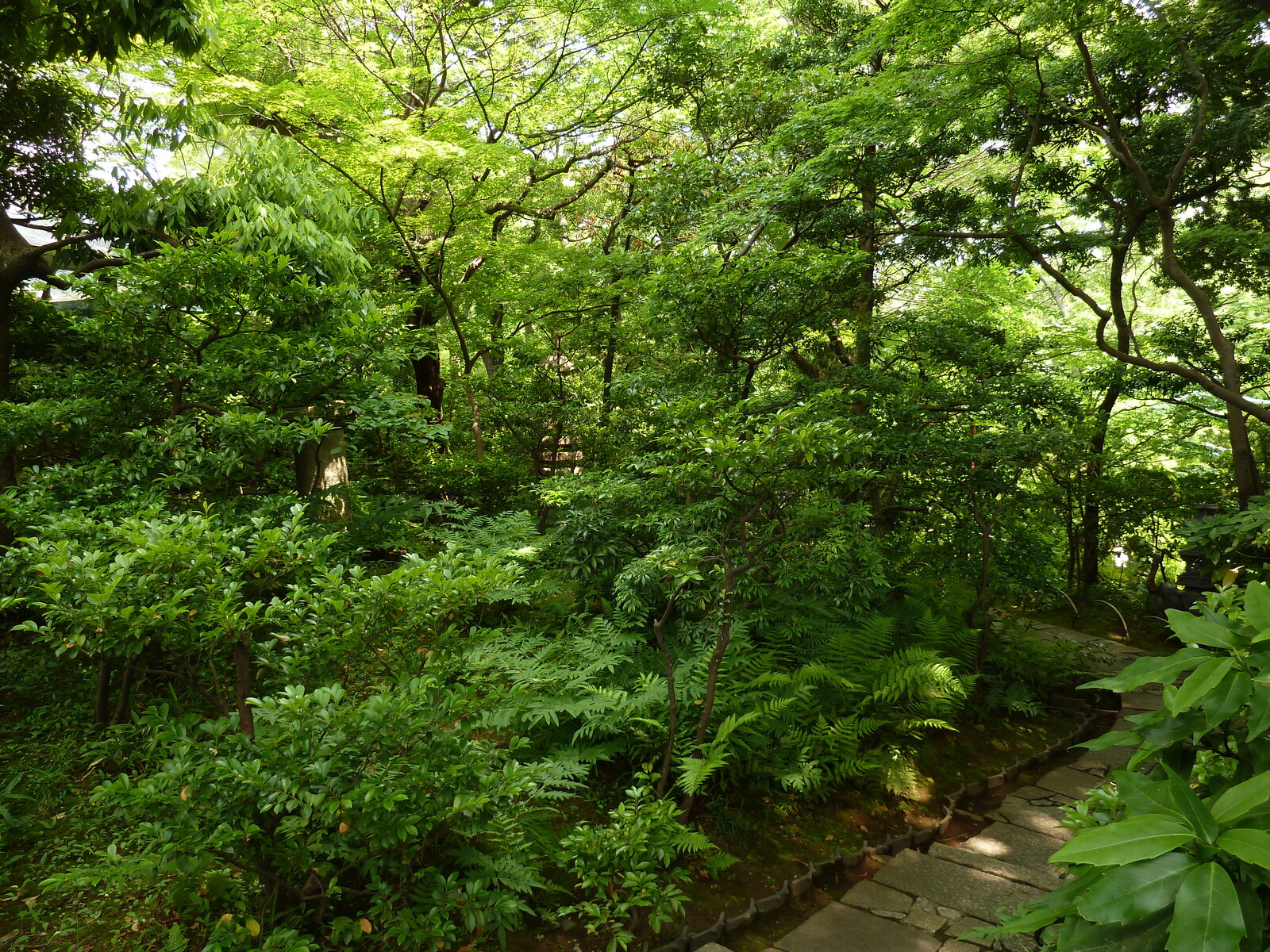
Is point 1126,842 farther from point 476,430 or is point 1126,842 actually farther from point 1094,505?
point 1094,505

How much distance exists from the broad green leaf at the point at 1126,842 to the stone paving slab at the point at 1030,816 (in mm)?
4605

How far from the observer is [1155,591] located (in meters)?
9.42

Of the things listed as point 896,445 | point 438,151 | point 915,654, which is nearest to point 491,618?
point 915,654

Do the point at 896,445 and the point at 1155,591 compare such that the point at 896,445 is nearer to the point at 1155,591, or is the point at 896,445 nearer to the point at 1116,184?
the point at 1116,184

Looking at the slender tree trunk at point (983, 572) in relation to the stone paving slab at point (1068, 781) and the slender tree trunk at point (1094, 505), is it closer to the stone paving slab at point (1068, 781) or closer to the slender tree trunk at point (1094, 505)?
the stone paving slab at point (1068, 781)

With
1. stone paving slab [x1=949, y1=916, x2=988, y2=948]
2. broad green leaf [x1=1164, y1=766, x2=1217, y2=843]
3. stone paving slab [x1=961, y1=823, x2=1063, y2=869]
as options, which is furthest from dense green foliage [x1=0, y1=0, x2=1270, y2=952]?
stone paving slab [x1=949, y1=916, x2=988, y2=948]

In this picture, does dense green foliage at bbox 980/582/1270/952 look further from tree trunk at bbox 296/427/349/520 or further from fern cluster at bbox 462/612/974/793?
tree trunk at bbox 296/427/349/520

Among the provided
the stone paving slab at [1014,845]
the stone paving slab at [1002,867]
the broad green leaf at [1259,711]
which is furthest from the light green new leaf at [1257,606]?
the stone paving slab at [1014,845]

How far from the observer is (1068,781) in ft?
17.9

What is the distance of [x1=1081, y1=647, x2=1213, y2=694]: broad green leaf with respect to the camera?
1181mm

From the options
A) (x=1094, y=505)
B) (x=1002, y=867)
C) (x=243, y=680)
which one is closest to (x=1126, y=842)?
(x=243, y=680)

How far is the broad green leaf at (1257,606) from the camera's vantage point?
1.16 meters

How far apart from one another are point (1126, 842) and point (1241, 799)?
0.55ft

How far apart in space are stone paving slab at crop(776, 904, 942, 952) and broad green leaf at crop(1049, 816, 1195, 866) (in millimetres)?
2899
